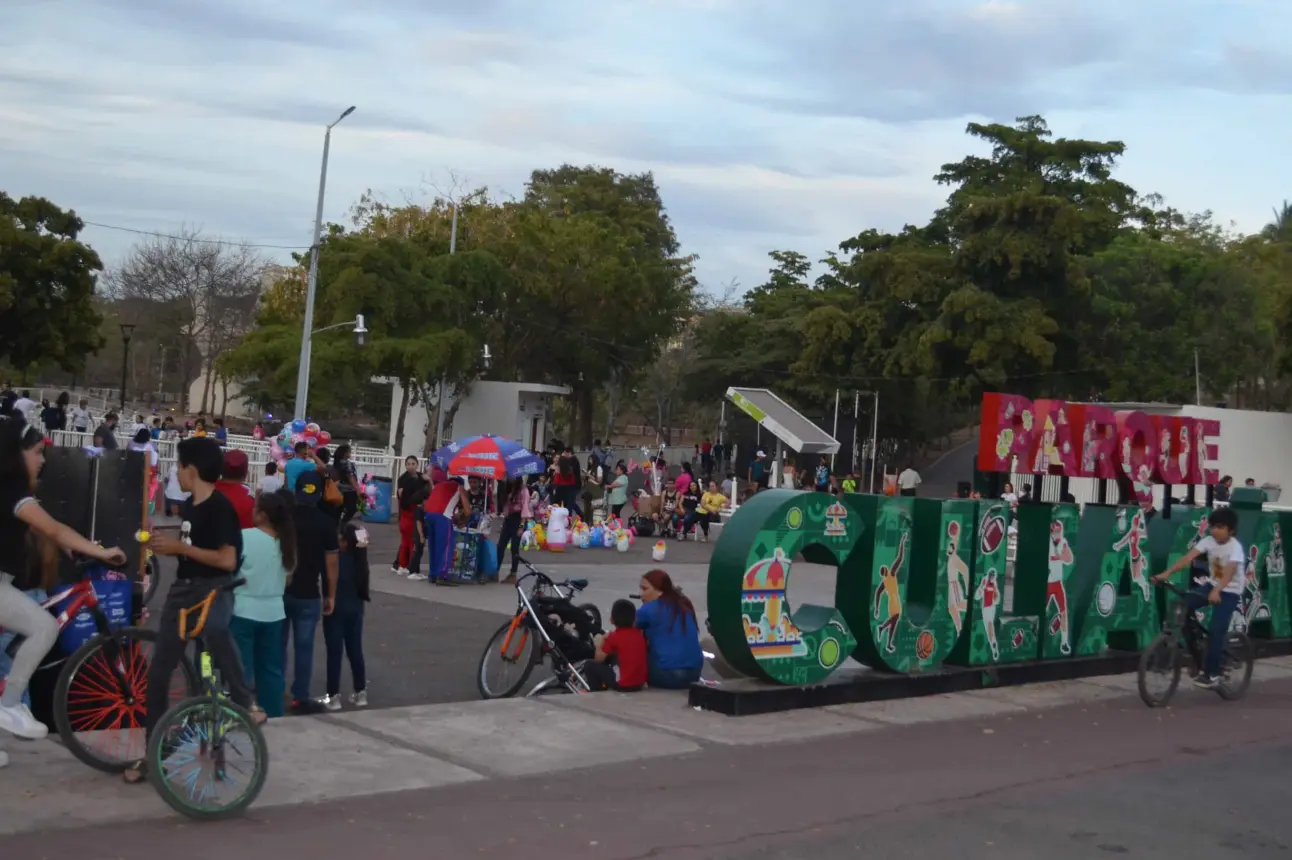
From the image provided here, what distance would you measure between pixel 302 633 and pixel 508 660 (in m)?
1.86

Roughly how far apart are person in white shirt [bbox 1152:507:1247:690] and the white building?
107ft

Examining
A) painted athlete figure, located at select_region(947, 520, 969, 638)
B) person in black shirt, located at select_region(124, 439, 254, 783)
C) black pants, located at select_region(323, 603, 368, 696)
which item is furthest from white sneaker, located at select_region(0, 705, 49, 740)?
painted athlete figure, located at select_region(947, 520, 969, 638)

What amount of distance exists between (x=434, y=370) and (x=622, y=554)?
48.6 ft

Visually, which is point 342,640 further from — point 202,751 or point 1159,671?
point 1159,671

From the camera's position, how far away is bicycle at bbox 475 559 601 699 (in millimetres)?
11211

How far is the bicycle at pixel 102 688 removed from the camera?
728cm

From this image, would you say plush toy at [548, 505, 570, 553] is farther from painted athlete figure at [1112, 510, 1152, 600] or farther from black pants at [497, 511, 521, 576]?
painted athlete figure at [1112, 510, 1152, 600]

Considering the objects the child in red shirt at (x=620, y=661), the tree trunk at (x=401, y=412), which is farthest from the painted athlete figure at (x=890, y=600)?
the tree trunk at (x=401, y=412)

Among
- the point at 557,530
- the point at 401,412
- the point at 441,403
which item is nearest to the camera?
the point at 557,530

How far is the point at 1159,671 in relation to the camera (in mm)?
12703

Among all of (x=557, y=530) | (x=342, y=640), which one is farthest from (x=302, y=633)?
(x=557, y=530)

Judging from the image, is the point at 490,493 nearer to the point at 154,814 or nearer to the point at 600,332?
the point at 154,814

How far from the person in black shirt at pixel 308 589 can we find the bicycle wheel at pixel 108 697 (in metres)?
2.13

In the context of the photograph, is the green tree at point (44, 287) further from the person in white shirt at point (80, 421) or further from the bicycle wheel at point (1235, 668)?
the bicycle wheel at point (1235, 668)
